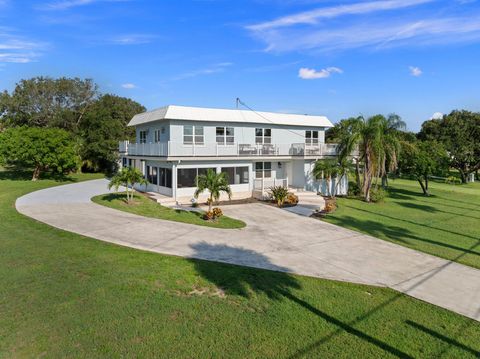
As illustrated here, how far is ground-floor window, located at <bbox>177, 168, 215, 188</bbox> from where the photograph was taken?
21.6 m

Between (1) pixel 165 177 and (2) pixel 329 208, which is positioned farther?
(1) pixel 165 177

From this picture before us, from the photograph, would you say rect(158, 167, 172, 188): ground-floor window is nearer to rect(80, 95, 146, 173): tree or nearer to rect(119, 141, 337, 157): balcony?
rect(119, 141, 337, 157): balcony

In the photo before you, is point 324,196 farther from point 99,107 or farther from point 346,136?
point 99,107

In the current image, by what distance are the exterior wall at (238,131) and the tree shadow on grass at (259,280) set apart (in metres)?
12.3

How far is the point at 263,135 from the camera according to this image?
86.3 ft

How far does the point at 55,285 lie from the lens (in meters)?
8.05

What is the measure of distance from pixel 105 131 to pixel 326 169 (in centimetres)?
2482

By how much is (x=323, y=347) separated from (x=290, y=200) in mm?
16025

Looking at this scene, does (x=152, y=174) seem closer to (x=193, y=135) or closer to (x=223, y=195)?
(x=193, y=135)

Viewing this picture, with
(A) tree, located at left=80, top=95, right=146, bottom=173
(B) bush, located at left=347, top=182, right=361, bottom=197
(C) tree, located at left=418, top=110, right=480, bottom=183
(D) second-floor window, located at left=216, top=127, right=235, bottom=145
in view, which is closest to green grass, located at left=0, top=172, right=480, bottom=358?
(D) second-floor window, located at left=216, top=127, right=235, bottom=145

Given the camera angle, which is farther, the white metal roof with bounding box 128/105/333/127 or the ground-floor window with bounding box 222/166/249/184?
the ground-floor window with bounding box 222/166/249/184

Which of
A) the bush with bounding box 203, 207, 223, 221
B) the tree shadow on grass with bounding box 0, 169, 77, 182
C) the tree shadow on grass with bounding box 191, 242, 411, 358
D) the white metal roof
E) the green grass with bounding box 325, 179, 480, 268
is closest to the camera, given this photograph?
the tree shadow on grass with bounding box 191, 242, 411, 358

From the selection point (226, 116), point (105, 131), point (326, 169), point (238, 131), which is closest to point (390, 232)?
point (326, 169)

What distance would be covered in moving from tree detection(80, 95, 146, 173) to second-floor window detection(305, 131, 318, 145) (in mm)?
20867
